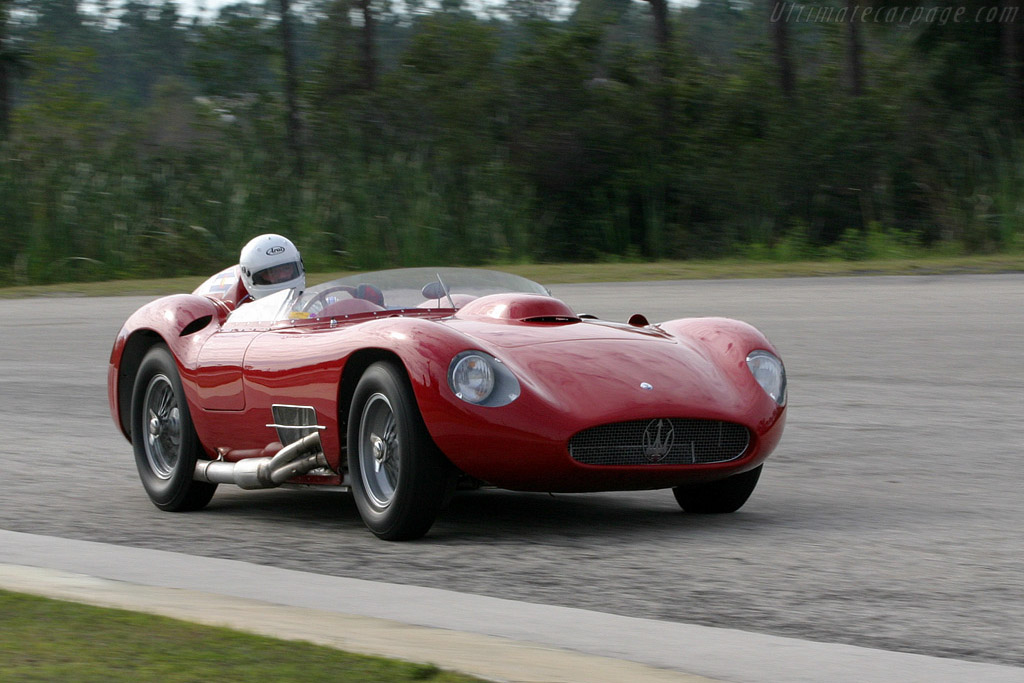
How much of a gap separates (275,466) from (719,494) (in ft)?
6.42

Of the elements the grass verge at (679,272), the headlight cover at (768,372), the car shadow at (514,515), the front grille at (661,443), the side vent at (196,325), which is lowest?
the grass verge at (679,272)

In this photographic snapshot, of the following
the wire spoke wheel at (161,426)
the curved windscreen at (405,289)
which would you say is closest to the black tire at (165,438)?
the wire spoke wheel at (161,426)

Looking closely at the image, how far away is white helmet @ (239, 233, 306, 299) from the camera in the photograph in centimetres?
797

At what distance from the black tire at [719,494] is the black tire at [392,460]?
1222 mm

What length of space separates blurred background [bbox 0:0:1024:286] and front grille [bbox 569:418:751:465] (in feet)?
60.1

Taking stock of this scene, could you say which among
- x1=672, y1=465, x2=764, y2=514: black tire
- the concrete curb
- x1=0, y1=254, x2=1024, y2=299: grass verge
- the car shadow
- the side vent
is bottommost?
x1=0, y1=254, x2=1024, y2=299: grass verge

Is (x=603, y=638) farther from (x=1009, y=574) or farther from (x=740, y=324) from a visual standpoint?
(x=740, y=324)

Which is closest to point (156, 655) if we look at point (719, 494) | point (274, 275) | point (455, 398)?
point (455, 398)

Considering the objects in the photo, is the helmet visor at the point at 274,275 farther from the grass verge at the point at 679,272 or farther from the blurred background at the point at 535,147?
the blurred background at the point at 535,147

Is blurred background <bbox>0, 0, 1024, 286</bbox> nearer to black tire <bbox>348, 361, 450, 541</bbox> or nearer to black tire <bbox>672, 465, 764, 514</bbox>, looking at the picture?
black tire <bbox>672, 465, 764, 514</bbox>

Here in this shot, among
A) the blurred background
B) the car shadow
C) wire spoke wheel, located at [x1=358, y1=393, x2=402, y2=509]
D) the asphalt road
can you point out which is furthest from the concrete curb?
the blurred background

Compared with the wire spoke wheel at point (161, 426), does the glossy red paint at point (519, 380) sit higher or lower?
higher

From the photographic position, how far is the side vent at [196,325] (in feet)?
24.9

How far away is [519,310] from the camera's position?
258 inches
